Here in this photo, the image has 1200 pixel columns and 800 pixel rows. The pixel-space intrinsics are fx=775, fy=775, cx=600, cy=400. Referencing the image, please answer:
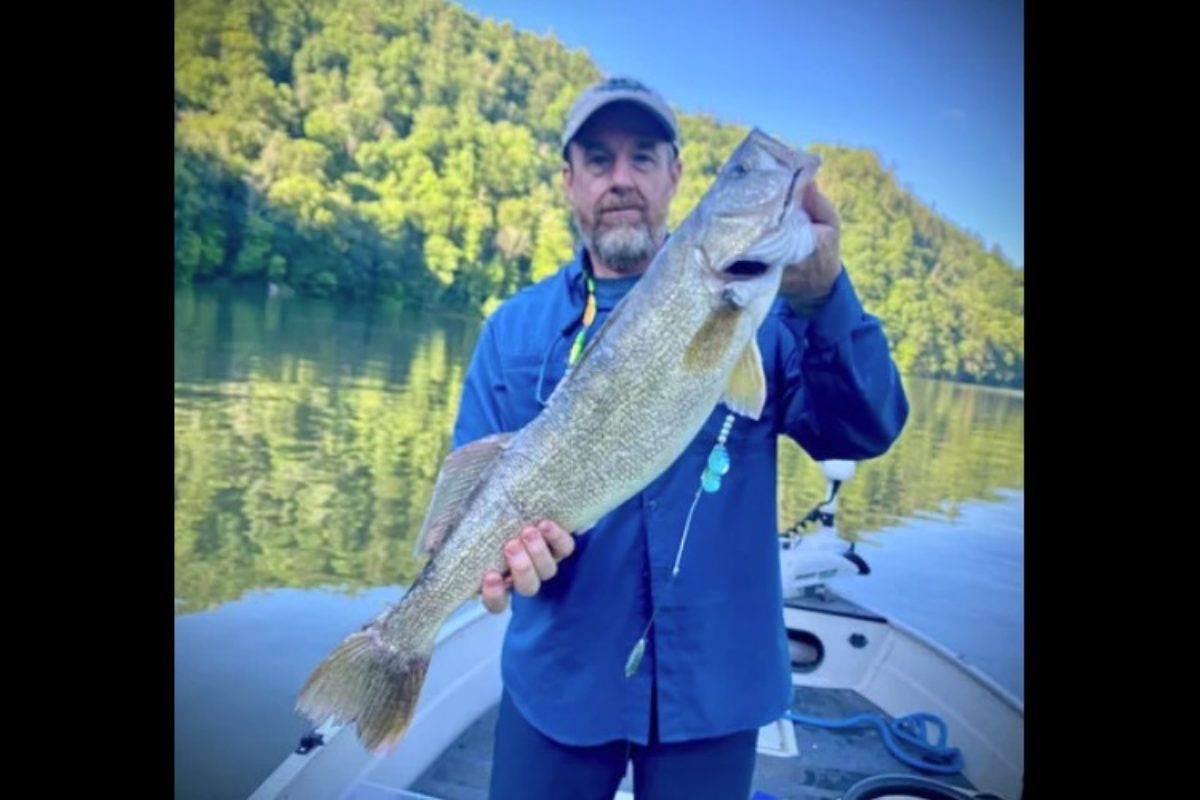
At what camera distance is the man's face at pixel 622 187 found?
67.3 inches

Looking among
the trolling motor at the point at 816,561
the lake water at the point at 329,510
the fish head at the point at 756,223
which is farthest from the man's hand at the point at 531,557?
the trolling motor at the point at 816,561

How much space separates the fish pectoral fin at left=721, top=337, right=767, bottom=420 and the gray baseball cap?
616 mm

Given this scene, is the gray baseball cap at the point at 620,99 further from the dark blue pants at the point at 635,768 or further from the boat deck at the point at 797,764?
the boat deck at the point at 797,764

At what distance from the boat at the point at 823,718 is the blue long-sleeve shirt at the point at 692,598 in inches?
39.0

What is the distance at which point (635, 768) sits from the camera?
1.57 m

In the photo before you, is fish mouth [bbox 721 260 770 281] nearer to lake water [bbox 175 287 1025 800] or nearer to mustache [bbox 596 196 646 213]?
mustache [bbox 596 196 646 213]

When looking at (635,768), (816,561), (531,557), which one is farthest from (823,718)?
(531,557)

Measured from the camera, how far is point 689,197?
8070mm

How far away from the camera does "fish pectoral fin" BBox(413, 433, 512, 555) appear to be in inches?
59.8

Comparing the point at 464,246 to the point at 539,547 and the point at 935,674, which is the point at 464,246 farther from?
the point at 539,547

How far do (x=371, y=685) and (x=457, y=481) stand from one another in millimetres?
423
